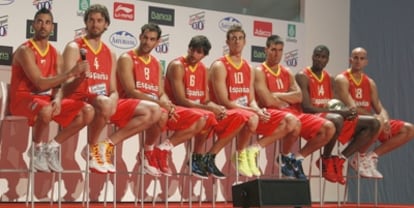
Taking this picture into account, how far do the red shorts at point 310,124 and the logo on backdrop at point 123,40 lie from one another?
203 cm

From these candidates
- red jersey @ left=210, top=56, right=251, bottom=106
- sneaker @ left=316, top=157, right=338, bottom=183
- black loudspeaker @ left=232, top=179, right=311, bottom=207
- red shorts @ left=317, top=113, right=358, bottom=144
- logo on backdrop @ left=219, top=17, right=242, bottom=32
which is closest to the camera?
black loudspeaker @ left=232, top=179, right=311, bottom=207

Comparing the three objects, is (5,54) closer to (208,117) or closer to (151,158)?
(151,158)

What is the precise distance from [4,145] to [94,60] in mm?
1703

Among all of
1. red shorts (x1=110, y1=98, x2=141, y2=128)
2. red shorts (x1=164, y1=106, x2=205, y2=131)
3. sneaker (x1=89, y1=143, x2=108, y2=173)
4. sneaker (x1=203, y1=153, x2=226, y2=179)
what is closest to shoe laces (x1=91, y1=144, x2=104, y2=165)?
sneaker (x1=89, y1=143, x2=108, y2=173)

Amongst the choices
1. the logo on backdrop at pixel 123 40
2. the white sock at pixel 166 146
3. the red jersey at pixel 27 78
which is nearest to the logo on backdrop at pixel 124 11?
the logo on backdrop at pixel 123 40

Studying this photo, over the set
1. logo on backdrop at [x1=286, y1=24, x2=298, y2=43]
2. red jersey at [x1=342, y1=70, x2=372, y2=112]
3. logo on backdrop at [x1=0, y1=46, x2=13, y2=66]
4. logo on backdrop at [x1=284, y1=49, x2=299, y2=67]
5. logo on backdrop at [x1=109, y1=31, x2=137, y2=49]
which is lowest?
red jersey at [x1=342, y1=70, x2=372, y2=112]

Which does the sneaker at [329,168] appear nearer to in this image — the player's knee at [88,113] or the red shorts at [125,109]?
the red shorts at [125,109]

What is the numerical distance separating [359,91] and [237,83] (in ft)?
5.40

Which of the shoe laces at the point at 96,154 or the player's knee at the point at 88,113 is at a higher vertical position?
the player's knee at the point at 88,113

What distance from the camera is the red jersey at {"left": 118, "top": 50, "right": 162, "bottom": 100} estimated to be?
6664 mm

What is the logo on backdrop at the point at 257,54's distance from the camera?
900 cm

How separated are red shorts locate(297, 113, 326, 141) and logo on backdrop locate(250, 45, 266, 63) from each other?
73.1 inches

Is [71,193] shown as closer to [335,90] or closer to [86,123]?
[86,123]

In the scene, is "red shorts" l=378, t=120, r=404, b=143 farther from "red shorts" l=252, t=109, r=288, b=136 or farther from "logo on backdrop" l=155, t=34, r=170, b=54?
"logo on backdrop" l=155, t=34, r=170, b=54
